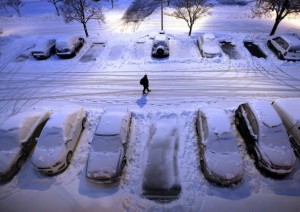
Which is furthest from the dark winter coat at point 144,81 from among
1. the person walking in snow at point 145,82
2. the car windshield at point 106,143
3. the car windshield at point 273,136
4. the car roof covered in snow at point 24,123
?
the car windshield at point 273,136

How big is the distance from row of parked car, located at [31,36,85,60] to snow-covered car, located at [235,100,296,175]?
48.5 ft

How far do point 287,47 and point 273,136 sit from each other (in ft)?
35.6

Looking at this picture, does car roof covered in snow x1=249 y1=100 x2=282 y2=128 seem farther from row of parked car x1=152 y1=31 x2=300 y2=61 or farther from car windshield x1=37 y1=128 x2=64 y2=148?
car windshield x1=37 y1=128 x2=64 y2=148

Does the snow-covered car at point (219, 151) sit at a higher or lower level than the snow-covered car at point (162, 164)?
higher

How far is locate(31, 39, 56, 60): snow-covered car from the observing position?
2067 centimetres

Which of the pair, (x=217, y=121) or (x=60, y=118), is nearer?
(x=217, y=121)

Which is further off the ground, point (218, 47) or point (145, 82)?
point (145, 82)

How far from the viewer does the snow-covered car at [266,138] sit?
10.3 m

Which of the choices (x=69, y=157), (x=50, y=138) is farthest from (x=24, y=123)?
(x=69, y=157)

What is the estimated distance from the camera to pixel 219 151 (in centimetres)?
1058

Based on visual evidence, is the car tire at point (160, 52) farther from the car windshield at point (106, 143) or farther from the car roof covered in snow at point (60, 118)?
the car windshield at point (106, 143)

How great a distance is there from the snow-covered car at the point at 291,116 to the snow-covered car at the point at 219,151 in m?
3.03

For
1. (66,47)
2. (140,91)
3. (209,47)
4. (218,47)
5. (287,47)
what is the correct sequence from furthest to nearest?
(66,47)
(218,47)
(209,47)
(287,47)
(140,91)

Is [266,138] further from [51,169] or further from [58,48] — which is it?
[58,48]
